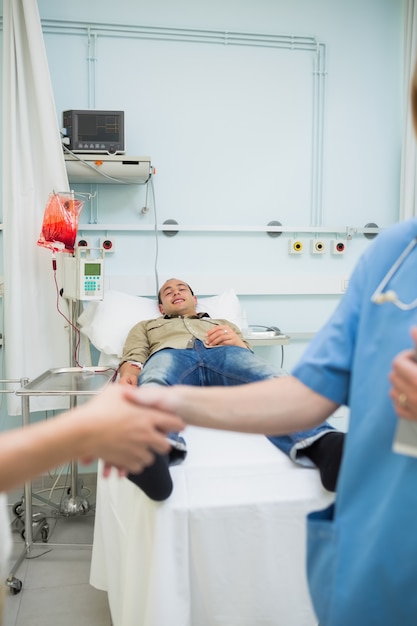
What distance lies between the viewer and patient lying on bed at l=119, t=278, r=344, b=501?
1593 mm

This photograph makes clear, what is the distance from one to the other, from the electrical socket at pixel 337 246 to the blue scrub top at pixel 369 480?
7.86 feet

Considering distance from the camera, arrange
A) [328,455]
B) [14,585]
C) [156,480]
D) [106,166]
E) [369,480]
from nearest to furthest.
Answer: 1. [369,480]
2. [156,480]
3. [328,455]
4. [14,585]
5. [106,166]

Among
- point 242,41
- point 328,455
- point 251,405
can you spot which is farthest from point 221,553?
point 242,41

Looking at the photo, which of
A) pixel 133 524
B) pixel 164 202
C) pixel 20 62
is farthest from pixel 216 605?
pixel 20 62

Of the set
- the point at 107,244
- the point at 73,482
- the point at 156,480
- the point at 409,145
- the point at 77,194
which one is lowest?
the point at 73,482

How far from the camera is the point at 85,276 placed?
8.36 feet

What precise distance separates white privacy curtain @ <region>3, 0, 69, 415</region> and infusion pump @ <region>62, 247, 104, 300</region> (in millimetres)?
274

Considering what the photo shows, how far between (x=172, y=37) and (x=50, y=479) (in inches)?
104

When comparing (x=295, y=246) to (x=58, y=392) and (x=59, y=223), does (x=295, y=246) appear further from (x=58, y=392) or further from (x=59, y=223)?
(x=58, y=392)

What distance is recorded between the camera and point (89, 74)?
3.02 metres

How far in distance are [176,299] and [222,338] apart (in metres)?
0.43

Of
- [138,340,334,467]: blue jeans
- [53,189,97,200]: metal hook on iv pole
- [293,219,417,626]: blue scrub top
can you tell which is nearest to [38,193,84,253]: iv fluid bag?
[53,189,97,200]: metal hook on iv pole

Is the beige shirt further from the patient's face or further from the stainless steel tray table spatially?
the stainless steel tray table

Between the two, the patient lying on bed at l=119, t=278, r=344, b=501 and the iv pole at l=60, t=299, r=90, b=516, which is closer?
the patient lying on bed at l=119, t=278, r=344, b=501
